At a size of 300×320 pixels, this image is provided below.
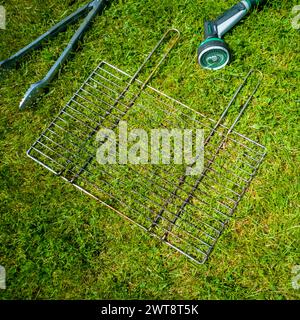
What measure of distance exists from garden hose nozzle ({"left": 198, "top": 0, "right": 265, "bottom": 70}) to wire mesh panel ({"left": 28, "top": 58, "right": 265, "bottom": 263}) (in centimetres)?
52

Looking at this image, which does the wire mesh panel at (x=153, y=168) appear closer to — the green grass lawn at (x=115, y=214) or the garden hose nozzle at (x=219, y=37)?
the green grass lawn at (x=115, y=214)

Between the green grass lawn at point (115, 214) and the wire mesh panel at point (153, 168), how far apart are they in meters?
0.09

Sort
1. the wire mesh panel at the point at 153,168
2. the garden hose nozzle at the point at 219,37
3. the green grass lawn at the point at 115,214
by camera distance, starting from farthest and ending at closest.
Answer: the garden hose nozzle at the point at 219,37
the wire mesh panel at the point at 153,168
the green grass lawn at the point at 115,214

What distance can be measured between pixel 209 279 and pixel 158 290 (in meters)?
0.40

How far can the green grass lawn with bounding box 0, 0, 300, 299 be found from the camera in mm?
3176

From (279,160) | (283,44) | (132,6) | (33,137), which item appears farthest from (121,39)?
(279,160)

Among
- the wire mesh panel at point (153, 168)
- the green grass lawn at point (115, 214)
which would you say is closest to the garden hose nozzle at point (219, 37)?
the green grass lawn at point (115, 214)

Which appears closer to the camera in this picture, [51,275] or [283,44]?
[51,275]

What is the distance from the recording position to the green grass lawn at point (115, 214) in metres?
3.18

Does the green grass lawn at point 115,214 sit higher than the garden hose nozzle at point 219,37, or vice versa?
the garden hose nozzle at point 219,37

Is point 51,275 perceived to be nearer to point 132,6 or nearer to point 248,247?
point 248,247

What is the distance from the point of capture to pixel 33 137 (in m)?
3.67

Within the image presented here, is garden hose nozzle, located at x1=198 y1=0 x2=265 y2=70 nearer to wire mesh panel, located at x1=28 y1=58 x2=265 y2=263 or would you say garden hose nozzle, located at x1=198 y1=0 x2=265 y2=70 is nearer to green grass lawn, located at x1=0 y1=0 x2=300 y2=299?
green grass lawn, located at x1=0 y1=0 x2=300 y2=299

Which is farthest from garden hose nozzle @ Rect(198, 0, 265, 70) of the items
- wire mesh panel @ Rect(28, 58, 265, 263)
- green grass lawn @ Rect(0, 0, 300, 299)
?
wire mesh panel @ Rect(28, 58, 265, 263)
